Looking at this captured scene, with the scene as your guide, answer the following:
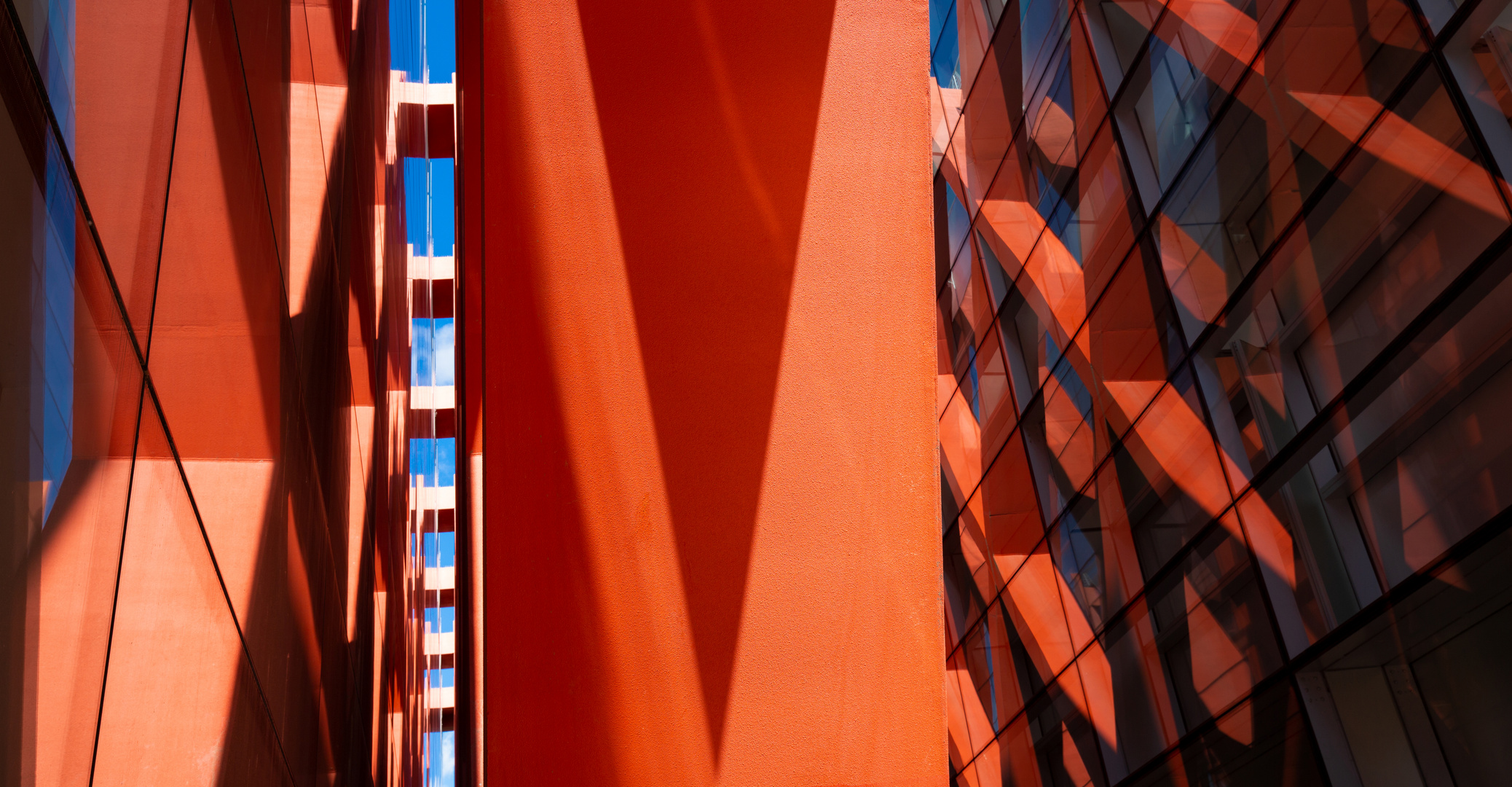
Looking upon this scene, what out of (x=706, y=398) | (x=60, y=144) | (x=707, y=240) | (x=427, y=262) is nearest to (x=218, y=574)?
(x=706, y=398)

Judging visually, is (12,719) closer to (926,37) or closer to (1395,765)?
(926,37)

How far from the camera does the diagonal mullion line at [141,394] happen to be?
2686mm

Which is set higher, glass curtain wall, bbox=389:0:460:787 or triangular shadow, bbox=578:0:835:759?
glass curtain wall, bbox=389:0:460:787

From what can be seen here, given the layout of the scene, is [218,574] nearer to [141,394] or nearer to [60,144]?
[141,394]

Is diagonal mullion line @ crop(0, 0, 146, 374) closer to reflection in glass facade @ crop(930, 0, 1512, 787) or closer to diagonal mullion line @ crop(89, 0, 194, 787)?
diagonal mullion line @ crop(89, 0, 194, 787)

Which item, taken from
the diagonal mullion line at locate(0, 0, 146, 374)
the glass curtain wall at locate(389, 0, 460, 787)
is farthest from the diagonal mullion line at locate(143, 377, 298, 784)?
the glass curtain wall at locate(389, 0, 460, 787)

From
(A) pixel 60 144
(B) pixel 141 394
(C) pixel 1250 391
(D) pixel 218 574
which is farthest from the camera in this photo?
(C) pixel 1250 391

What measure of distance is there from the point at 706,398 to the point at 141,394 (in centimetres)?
261

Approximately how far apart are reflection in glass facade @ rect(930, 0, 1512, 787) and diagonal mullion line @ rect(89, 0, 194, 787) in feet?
42.8

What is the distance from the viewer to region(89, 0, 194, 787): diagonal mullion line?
2.69 m

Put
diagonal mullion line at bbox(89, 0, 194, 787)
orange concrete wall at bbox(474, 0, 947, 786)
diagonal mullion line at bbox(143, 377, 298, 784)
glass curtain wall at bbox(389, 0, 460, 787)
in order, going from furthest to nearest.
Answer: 1. glass curtain wall at bbox(389, 0, 460, 787)
2. orange concrete wall at bbox(474, 0, 947, 786)
3. diagonal mullion line at bbox(143, 377, 298, 784)
4. diagonal mullion line at bbox(89, 0, 194, 787)

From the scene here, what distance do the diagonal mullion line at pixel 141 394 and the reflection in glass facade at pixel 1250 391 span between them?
13.0 metres

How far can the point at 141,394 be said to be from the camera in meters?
3.20

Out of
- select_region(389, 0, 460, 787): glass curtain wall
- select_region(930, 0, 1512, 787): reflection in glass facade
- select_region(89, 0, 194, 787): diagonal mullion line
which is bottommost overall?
select_region(89, 0, 194, 787): diagonal mullion line
